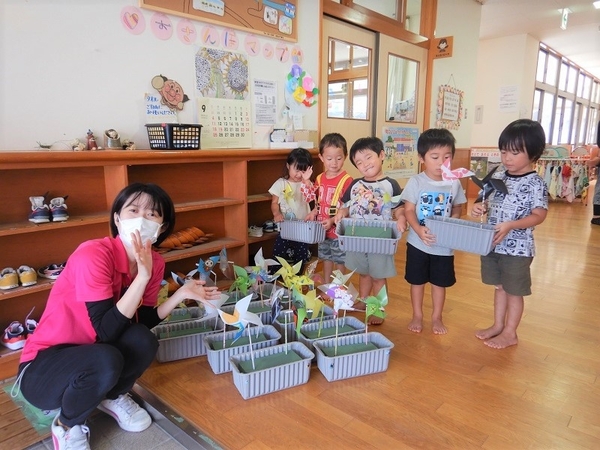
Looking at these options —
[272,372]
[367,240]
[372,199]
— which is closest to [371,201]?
[372,199]

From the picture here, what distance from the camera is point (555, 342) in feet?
6.63

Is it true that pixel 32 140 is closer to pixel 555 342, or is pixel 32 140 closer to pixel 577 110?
pixel 555 342

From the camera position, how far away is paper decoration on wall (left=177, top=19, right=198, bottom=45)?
2305 millimetres

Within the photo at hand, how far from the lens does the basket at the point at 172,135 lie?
6.91 ft

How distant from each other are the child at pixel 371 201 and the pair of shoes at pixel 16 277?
4.69 feet

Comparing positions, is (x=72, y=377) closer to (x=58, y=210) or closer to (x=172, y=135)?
(x=58, y=210)

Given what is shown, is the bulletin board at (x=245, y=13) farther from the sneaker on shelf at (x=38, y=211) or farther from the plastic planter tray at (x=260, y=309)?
the plastic planter tray at (x=260, y=309)

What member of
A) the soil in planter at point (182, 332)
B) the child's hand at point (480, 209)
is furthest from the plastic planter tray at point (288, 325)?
the child's hand at point (480, 209)

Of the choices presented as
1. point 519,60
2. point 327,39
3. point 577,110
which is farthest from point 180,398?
point 577,110

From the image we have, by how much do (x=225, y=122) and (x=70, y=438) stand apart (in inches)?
74.1

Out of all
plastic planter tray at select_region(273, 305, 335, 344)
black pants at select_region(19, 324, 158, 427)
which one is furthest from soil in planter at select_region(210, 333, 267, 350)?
black pants at select_region(19, 324, 158, 427)

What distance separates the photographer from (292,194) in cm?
254

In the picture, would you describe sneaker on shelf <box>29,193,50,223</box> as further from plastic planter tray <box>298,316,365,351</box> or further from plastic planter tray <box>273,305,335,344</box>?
plastic planter tray <box>298,316,365,351</box>

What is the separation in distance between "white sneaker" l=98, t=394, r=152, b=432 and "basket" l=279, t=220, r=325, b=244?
1202 millimetres
